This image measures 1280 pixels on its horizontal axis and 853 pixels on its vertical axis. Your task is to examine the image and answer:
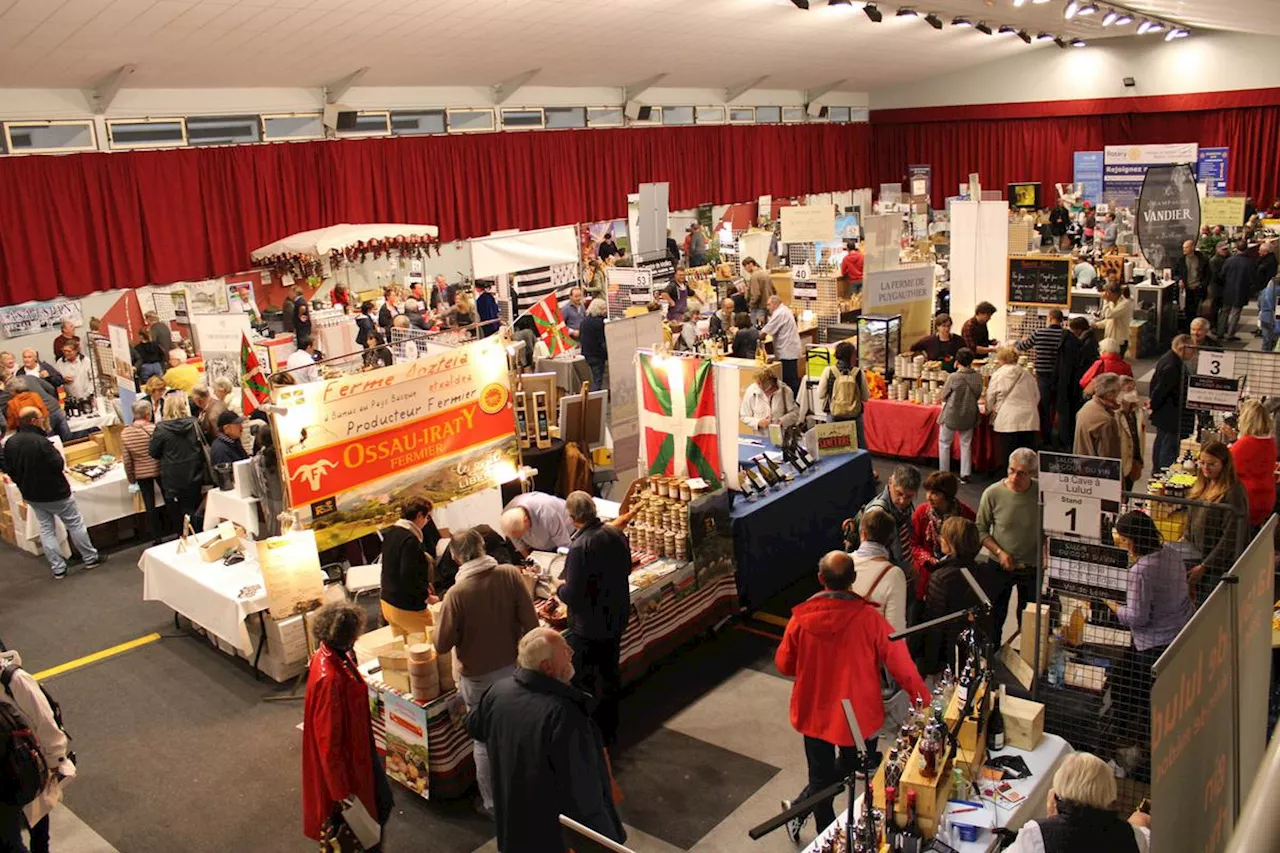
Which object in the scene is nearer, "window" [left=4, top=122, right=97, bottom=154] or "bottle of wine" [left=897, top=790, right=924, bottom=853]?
"bottle of wine" [left=897, top=790, right=924, bottom=853]

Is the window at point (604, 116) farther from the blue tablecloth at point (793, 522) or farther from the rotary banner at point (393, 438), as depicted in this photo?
the rotary banner at point (393, 438)

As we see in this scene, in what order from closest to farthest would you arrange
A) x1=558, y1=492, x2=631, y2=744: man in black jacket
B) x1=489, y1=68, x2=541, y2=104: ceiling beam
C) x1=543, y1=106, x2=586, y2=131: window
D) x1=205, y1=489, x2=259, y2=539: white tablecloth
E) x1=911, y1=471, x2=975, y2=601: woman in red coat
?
x1=558, y1=492, x2=631, y2=744: man in black jacket, x1=911, y1=471, x2=975, y2=601: woman in red coat, x1=205, y1=489, x2=259, y2=539: white tablecloth, x1=489, y1=68, x2=541, y2=104: ceiling beam, x1=543, y1=106, x2=586, y2=131: window

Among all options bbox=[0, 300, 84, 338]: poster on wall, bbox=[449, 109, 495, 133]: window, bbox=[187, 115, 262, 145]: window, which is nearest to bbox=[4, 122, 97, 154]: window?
bbox=[187, 115, 262, 145]: window

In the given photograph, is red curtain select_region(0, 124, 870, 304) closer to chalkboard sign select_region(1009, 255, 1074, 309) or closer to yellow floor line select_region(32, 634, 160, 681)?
yellow floor line select_region(32, 634, 160, 681)

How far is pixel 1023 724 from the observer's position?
4000 mm

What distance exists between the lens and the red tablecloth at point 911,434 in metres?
9.60

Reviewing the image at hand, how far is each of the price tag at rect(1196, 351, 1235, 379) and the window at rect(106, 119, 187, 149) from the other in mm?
12619

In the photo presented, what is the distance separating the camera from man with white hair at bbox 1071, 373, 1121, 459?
7.17 m

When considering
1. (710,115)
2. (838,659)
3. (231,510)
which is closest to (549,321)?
(231,510)

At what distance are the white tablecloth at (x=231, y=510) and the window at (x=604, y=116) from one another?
14260mm

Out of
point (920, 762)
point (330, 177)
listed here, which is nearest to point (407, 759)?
point (920, 762)

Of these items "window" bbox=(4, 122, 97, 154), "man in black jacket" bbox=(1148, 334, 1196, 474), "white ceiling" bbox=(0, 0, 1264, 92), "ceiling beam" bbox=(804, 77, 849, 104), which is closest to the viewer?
"man in black jacket" bbox=(1148, 334, 1196, 474)

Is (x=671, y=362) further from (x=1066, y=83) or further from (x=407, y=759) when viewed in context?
(x=1066, y=83)

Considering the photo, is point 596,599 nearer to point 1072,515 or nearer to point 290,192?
point 1072,515
